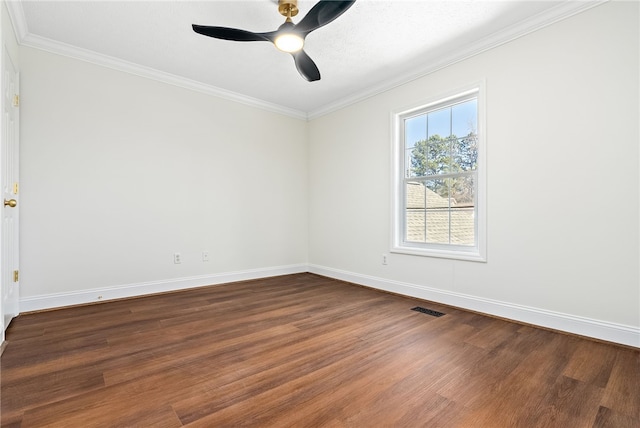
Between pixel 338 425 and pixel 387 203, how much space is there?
2.86 meters

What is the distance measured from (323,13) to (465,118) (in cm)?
198

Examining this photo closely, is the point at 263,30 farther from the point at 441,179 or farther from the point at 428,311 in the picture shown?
the point at 428,311

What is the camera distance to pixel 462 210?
3.25 metres

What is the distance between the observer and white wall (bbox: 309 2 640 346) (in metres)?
2.21

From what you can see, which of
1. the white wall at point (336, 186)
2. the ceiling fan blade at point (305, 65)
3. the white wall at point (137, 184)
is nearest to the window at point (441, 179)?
the white wall at point (336, 186)

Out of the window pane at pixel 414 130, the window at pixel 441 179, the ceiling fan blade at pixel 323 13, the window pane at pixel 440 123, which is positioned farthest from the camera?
the window pane at pixel 414 130

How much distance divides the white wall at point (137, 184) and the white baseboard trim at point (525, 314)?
1973 mm

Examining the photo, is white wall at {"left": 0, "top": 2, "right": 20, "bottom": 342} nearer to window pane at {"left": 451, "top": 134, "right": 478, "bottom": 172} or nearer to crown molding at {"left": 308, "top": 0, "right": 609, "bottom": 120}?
crown molding at {"left": 308, "top": 0, "right": 609, "bottom": 120}

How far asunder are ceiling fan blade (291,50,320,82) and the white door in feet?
7.26

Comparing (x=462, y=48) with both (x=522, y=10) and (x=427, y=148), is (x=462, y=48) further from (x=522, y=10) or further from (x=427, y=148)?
(x=427, y=148)

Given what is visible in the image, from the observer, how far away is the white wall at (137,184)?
2.97 metres

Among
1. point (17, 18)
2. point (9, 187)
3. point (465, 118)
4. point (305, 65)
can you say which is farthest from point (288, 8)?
point (9, 187)

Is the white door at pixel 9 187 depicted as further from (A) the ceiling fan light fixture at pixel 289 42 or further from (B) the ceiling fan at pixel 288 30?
(A) the ceiling fan light fixture at pixel 289 42

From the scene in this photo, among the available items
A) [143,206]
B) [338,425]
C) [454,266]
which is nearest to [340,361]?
[338,425]
